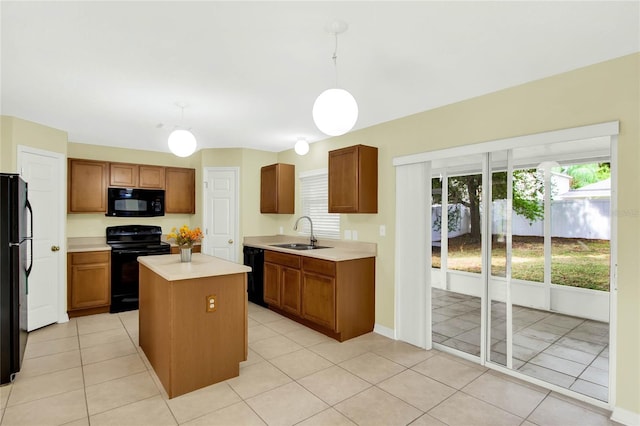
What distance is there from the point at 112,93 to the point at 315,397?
3.20 metres

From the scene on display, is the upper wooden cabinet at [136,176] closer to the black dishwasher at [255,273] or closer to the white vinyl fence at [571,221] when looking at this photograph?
the black dishwasher at [255,273]

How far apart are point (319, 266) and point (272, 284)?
3.66 feet

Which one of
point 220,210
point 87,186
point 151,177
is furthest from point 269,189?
point 87,186

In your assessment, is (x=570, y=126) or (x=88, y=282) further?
(x=88, y=282)

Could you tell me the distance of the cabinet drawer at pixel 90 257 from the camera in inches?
175

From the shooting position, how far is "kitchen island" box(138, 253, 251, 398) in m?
2.53

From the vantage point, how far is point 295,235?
5488 mm

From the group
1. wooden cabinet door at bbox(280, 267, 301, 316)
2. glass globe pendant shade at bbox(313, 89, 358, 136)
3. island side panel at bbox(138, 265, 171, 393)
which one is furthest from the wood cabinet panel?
glass globe pendant shade at bbox(313, 89, 358, 136)

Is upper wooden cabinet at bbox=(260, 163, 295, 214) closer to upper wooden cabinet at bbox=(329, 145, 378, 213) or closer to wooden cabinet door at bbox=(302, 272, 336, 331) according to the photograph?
upper wooden cabinet at bbox=(329, 145, 378, 213)

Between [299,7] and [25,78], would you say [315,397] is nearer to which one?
[299,7]

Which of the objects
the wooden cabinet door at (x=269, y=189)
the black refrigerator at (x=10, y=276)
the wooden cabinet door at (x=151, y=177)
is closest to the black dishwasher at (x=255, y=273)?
the wooden cabinet door at (x=269, y=189)

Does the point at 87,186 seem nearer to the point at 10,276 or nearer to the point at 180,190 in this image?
the point at 180,190

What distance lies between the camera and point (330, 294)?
3.67 metres

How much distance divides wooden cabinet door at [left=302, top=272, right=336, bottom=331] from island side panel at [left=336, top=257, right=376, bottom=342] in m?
0.08
